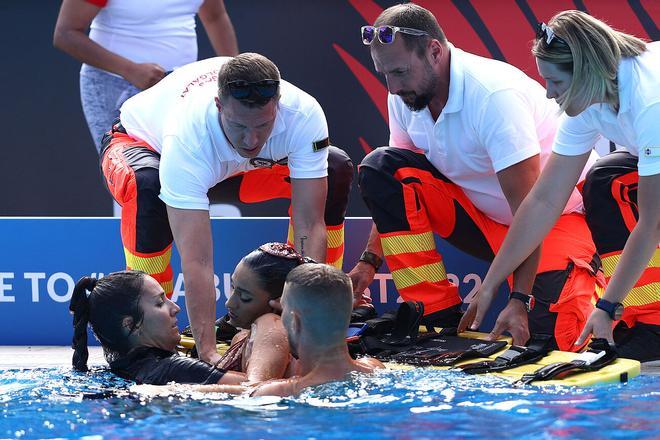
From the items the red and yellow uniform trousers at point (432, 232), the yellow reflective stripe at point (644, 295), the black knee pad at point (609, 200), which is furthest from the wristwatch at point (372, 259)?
the yellow reflective stripe at point (644, 295)

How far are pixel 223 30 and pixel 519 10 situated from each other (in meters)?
1.78

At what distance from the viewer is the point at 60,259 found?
18.4 feet

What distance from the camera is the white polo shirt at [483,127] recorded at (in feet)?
15.4

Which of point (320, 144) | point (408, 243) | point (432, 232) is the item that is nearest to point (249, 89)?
point (320, 144)

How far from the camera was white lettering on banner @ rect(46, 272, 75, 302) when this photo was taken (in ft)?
18.3

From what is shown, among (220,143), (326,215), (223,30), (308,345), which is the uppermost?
(223,30)

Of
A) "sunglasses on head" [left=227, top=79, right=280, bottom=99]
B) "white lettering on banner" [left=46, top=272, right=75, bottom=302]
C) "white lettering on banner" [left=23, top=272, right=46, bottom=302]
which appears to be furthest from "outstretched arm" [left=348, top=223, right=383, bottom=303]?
"white lettering on banner" [left=23, top=272, right=46, bottom=302]

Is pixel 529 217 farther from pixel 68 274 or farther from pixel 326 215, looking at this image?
pixel 68 274

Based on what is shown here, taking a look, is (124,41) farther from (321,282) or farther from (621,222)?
(621,222)

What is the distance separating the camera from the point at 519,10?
669 cm

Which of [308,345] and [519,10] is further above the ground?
[519,10]

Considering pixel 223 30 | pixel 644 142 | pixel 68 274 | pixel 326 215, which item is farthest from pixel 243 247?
pixel 644 142

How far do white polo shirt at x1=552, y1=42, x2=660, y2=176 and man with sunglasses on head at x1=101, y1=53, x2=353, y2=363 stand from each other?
115cm

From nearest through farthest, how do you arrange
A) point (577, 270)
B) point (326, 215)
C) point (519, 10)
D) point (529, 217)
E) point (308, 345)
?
point (308, 345)
point (529, 217)
point (577, 270)
point (326, 215)
point (519, 10)
